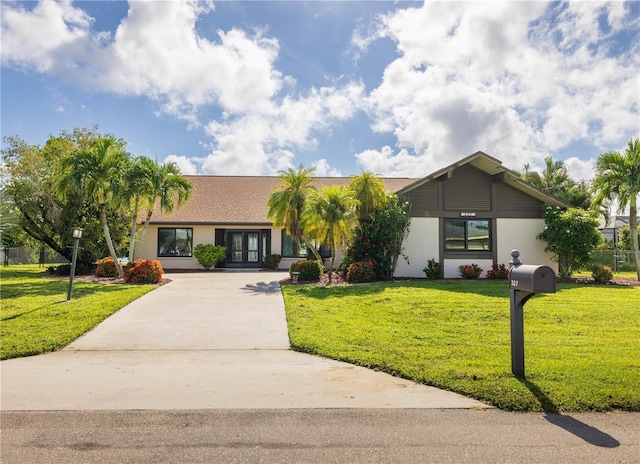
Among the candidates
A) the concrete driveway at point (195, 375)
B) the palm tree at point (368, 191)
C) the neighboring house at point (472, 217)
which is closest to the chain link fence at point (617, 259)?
the neighboring house at point (472, 217)

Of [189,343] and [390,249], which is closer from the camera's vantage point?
[189,343]

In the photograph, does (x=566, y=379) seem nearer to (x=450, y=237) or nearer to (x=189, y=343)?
(x=189, y=343)

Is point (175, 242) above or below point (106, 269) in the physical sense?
above

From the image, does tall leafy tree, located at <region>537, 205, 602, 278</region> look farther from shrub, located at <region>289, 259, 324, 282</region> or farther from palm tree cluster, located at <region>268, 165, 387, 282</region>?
shrub, located at <region>289, 259, 324, 282</region>

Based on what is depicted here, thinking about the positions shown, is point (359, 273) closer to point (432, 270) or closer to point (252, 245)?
point (432, 270)

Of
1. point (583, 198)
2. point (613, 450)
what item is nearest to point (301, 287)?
point (613, 450)

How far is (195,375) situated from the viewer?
5.34 m

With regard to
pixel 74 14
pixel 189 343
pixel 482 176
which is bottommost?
pixel 189 343

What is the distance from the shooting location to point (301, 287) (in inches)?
536

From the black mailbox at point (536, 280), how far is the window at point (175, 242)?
19.5 metres

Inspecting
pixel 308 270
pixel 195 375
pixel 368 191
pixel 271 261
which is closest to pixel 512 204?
pixel 368 191

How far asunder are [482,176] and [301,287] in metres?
9.58

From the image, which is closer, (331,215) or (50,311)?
(50,311)

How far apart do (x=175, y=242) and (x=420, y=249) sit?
1312 centimetres
